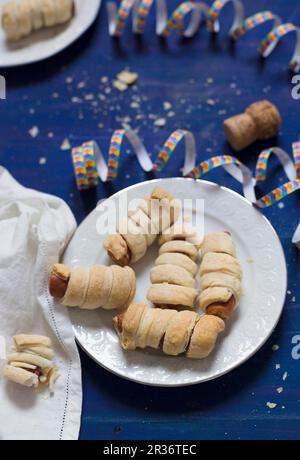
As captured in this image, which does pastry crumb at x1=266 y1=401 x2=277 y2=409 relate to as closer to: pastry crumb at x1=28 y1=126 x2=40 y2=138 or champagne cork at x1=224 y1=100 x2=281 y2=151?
champagne cork at x1=224 y1=100 x2=281 y2=151

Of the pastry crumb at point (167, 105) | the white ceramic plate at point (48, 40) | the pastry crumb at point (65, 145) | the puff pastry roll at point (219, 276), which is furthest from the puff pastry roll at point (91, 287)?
the white ceramic plate at point (48, 40)

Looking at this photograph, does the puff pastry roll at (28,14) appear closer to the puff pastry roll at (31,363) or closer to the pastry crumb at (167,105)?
the pastry crumb at (167,105)

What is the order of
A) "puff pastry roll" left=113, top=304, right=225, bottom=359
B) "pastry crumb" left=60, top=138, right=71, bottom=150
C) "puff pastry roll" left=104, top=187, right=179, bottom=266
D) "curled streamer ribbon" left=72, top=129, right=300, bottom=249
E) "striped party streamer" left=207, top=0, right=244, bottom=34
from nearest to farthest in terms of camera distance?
"puff pastry roll" left=113, top=304, right=225, bottom=359, "puff pastry roll" left=104, top=187, right=179, bottom=266, "curled streamer ribbon" left=72, top=129, right=300, bottom=249, "pastry crumb" left=60, top=138, right=71, bottom=150, "striped party streamer" left=207, top=0, right=244, bottom=34

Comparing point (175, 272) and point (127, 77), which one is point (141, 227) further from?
point (127, 77)

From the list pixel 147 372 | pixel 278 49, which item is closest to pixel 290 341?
pixel 147 372

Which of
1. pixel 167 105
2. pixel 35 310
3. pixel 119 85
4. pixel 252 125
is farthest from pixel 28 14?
pixel 35 310

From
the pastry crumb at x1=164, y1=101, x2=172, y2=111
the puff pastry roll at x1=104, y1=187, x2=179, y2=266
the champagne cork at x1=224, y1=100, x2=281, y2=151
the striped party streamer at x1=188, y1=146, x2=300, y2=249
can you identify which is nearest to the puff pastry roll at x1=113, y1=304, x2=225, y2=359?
the puff pastry roll at x1=104, y1=187, x2=179, y2=266
